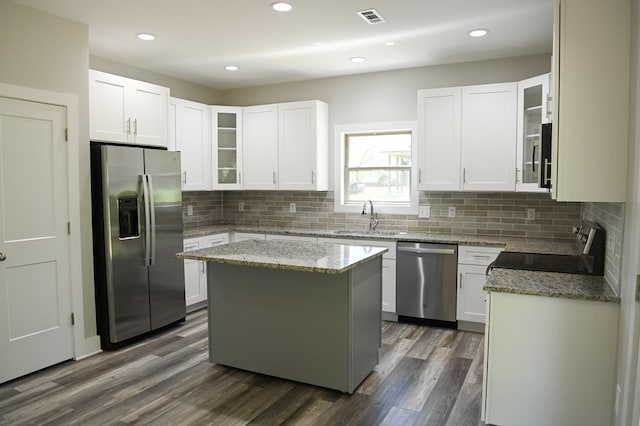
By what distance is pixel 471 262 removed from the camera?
4266 millimetres

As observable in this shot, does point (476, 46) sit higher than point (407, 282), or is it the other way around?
point (476, 46)

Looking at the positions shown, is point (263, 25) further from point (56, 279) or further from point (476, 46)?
point (56, 279)

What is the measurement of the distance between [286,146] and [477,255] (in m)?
2.48

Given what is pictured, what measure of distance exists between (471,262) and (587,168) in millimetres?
2127

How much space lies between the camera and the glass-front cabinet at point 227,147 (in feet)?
17.9

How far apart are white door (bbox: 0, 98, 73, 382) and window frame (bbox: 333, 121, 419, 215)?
288 cm

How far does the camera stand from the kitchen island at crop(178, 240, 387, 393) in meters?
2.98

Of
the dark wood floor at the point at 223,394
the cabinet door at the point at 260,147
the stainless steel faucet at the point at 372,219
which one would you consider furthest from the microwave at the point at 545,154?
the cabinet door at the point at 260,147

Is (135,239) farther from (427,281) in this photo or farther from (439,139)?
(439,139)

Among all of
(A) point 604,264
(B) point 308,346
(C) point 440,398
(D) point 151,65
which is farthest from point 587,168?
(D) point 151,65

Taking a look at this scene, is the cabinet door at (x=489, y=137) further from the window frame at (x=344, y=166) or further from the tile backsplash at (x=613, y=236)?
the tile backsplash at (x=613, y=236)

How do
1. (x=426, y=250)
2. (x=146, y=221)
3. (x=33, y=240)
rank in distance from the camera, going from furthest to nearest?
(x=426, y=250)
(x=146, y=221)
(x=33, y=240)

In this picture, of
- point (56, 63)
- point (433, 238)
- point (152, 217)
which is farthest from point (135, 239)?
point (433, 238)

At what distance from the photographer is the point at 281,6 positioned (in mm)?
3139
